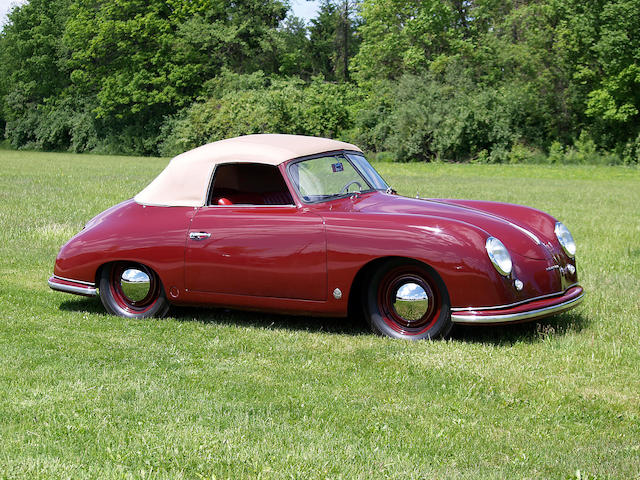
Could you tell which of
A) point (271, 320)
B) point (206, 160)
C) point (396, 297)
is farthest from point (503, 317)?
point (206, 160)

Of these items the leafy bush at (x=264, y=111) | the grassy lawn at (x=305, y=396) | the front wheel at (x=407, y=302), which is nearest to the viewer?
the grassy lawn at (x=305, y=396)

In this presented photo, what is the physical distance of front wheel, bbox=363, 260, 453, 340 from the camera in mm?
5945

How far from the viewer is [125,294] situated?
704 cm

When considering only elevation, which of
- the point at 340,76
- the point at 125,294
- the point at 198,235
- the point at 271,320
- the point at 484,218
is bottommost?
→ the point at 271,320

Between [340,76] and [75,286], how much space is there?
64403mm

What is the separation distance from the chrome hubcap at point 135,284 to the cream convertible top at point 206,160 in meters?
0.63

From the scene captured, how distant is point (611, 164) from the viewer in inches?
1575

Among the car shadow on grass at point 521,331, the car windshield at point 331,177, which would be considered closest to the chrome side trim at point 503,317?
the car shadow on grass at point 521,331

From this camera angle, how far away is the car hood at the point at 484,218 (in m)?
6.07

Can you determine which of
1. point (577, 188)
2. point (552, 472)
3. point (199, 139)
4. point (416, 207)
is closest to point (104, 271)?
point (416, 207)

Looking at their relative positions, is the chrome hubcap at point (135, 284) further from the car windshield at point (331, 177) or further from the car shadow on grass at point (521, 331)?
the car shadow on grass at point (521, 331)

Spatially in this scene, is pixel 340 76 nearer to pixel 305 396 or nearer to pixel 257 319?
pixel 257 319

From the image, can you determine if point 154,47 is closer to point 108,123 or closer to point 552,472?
point 108,123

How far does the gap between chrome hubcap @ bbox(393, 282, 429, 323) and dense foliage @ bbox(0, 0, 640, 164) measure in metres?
37.2
